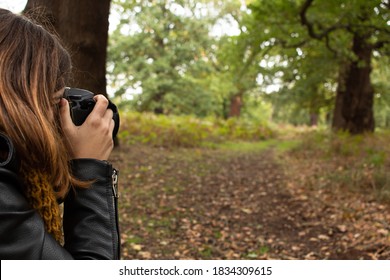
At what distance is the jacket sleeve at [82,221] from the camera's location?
1.10m

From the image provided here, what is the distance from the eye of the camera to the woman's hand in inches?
55.4

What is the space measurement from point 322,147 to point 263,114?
94.1 feet

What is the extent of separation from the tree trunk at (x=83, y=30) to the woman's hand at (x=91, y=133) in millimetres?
3266

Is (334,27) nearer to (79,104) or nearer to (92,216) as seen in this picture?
(79,104)

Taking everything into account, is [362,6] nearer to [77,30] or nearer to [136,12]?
[77,30]

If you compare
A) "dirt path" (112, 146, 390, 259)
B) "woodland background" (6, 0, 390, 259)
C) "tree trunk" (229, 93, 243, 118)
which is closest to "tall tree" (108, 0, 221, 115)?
"woodland background" (6, 0, 390, 259)

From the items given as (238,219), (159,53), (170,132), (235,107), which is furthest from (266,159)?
(235,107)

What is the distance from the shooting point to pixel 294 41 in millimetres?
9625

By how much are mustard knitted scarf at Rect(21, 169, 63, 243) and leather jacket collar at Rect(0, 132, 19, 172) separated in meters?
0.09

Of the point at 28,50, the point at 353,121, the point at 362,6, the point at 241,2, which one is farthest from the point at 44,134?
the point at 241,2

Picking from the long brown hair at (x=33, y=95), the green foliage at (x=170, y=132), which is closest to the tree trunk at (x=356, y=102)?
the green foliage at (x=170, y=132)

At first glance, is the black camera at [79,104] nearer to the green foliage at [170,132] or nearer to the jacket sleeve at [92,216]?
the jacket sleeve at [92,216]

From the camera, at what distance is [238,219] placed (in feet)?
18.6

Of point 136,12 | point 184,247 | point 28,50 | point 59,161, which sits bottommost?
point 184,247
